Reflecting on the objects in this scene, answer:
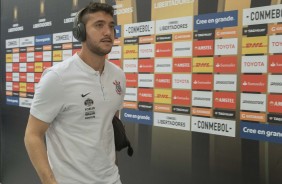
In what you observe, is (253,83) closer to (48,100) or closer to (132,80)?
(132,80)

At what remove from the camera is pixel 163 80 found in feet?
7.30

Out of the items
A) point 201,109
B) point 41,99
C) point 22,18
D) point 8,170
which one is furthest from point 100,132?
point 8,170

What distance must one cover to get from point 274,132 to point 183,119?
576mm

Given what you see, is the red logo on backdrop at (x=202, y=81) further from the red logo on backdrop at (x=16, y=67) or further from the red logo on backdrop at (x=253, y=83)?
the red logo on backdrop at (x=16, y=67)

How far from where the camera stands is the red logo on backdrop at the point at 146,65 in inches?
89.9

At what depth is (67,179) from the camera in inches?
59.7

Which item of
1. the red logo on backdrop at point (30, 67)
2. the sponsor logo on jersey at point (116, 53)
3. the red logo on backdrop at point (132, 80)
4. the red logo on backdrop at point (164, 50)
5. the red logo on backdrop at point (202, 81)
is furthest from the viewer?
the red logo on backdrop at point (30, 67)

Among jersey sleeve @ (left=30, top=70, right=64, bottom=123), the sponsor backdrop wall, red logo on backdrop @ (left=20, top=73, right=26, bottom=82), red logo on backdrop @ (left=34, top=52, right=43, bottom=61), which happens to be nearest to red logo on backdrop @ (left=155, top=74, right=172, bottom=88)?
the sponsor backdrop wall

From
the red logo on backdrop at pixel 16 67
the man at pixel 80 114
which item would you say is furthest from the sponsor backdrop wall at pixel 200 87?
the red logo on backdrop at pixel 16 67

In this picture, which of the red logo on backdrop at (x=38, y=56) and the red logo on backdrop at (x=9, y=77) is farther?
the red logo on backdrop at (x=9, y=77)

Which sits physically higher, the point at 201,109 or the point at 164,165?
the point at 201,109

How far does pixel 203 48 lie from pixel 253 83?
14.7 inches

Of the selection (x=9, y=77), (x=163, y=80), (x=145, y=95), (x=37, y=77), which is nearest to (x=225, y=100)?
(x=163, y=80)

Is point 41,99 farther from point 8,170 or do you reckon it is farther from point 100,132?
point 8,170
